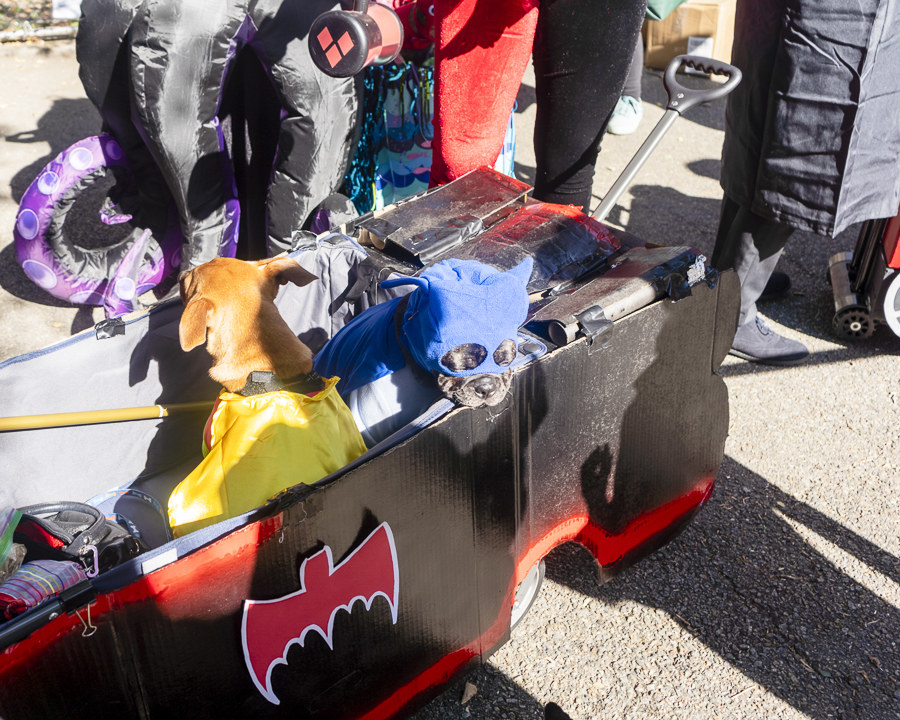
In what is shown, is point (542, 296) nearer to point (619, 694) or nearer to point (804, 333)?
point (619, 694)

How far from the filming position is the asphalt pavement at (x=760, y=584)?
6.77 feet

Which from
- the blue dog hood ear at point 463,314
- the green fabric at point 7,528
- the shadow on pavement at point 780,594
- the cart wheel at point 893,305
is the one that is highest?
the blue dog hood ear at point 463,314

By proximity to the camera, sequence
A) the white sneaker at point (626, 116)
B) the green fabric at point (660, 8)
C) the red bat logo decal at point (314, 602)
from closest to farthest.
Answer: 1. the red bat logo decal at point (314, 602)
2. the green fabric at point (660, 8)
3. the white sneaker at point (626, 116)

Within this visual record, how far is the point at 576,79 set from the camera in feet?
8.55

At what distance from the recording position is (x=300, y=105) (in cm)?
297

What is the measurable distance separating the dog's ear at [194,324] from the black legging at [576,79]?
1.43 m

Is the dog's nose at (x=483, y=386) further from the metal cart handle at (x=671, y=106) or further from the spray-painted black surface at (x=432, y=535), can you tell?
the metal cart handle at (x=671, y=106)

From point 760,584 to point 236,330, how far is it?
1.66 m

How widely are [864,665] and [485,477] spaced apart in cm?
121

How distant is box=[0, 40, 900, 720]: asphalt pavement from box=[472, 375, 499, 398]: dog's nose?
2.93ft

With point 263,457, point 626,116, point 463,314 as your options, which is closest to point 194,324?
point 263,457

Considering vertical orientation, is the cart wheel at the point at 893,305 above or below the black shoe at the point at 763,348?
above

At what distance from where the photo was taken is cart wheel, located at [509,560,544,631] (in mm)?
2195

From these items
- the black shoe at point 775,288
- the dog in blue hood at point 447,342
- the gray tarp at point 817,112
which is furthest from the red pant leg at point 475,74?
the black shoe at point 775,288
